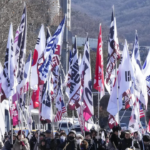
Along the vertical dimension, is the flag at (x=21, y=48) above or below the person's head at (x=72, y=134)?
above

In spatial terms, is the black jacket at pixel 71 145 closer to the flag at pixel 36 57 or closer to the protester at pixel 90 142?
the protester at pixel 90 142

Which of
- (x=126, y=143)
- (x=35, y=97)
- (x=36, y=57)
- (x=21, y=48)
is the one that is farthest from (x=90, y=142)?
(x=35, y=97)

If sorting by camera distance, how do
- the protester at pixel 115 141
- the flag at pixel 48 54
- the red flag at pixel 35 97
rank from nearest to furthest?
1. the protester at pixel 115 141
2. the flag at pixel 48 54
3. the red flag at pixel 35 97

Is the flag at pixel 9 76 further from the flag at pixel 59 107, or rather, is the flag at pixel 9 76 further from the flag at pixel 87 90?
the flag at pixel 59 107

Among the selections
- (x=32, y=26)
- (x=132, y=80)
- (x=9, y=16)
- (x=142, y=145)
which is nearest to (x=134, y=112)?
(x=132, y=80)

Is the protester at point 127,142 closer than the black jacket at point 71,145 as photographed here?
Yes

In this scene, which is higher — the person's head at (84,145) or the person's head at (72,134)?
the person's head at (72,134)

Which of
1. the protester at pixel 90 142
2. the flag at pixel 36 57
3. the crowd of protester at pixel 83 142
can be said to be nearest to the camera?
the crowd of protester at pixel 83 142

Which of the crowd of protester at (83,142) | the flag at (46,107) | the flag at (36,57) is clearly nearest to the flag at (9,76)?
the crowd of protester at (83,142)

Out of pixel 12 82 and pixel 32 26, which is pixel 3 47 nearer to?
pixel 32 26

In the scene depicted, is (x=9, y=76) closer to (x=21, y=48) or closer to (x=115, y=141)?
(x=21, y=48)

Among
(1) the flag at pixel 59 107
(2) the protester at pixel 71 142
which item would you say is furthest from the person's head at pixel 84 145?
(1) the flag at pixel 59 107

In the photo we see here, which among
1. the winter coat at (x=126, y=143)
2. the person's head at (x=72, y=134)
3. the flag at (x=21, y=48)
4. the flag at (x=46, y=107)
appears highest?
the flag at (x=21, y=48)

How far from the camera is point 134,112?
23.9 metres
